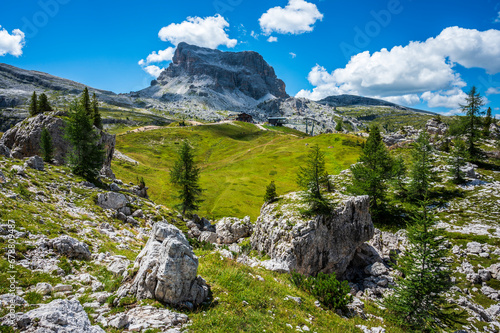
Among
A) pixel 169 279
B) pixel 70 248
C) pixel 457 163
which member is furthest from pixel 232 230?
pixel 457 163

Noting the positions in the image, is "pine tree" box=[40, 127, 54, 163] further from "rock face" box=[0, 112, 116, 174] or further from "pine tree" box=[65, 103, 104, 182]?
"pine tree" box=[65, 103, 104, 182]

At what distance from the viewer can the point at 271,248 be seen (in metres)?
30.8

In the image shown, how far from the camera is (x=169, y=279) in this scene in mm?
11227

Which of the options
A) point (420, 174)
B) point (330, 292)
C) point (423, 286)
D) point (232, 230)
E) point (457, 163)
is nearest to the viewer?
point (330, 292)

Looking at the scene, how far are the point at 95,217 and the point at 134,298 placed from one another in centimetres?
1704

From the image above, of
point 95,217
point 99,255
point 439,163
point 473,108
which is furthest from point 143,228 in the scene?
point 473,108

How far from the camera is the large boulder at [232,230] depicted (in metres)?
40.7

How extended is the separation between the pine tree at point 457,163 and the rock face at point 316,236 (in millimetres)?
35688

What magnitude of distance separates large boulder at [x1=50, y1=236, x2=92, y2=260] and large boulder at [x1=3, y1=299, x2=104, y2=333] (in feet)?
25.2

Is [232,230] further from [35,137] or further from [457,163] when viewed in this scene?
[457,163]

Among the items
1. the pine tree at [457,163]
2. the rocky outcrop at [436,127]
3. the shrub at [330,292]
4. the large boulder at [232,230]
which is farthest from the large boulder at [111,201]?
the rocky outcrop at [436,127]

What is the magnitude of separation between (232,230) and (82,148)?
2829cm

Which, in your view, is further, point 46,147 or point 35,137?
point 35,137

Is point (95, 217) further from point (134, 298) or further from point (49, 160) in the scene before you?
point (49, 160)
